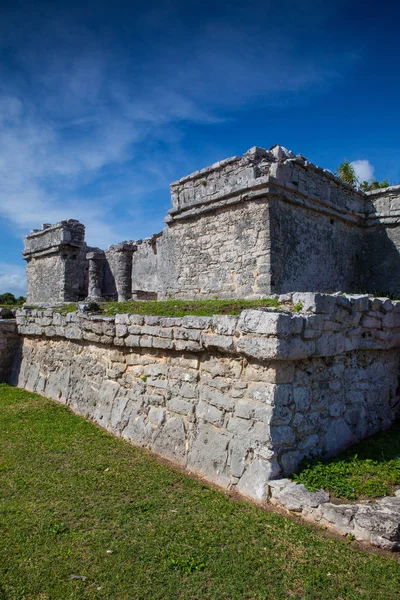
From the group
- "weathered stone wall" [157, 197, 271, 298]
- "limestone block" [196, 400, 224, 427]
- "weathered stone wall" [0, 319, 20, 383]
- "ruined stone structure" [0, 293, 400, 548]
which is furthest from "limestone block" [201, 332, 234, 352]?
"weathered stone wall" [0, 319, 20, 383]

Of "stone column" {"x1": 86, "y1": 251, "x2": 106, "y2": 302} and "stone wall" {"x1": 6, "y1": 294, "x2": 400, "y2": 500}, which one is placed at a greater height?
"stone column" {"x1": 86, "y1": 251, "x2": 106, "y2": 302}

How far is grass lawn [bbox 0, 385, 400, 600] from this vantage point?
2984 mm

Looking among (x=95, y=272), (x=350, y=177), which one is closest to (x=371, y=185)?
(x=350, y=177)

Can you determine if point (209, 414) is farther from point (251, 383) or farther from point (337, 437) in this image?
point (337, 437)

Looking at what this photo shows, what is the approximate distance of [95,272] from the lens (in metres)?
15.4

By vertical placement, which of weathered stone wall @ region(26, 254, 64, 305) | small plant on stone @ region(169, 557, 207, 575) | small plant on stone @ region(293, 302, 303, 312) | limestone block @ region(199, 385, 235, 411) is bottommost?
small plant on stone @ region(169, 557, 207, 575)

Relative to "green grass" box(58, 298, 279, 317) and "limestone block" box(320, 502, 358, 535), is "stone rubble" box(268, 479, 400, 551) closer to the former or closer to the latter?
"limestone block" box(320, 502, 358, 535)

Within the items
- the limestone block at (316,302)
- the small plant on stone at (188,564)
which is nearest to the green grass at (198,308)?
the limestone block at (316,302)

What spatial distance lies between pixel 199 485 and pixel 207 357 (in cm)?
143

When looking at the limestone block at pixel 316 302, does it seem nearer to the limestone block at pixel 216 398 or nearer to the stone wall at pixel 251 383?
the stone wall at pixel 251 383

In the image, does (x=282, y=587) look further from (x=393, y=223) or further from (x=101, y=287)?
(x=101, y=287)

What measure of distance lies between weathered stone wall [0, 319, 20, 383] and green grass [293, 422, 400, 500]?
26.2ft

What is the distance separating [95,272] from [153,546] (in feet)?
41.8

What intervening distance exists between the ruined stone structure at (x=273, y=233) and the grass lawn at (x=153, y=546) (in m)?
5.26
